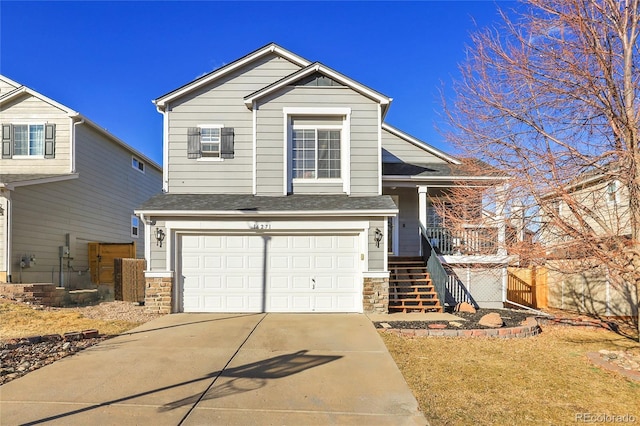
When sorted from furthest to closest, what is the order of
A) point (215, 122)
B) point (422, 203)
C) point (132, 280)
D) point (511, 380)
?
1. point (422, 203)
2. point (132, 280)
3. point (215, 122)
4. point (511, 380)

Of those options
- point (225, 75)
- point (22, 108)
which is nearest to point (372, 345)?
point (225, 75)

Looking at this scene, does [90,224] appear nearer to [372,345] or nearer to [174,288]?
[174,288]

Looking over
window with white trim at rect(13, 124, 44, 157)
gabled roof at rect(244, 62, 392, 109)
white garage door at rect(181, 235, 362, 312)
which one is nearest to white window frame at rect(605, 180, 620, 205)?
white garage door at rect(181, 235, 362, 312)

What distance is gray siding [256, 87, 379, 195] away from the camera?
36.4 feet

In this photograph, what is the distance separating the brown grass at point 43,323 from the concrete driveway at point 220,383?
126cm

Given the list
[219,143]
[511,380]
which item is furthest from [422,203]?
[511,380]

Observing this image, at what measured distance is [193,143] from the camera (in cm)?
1154

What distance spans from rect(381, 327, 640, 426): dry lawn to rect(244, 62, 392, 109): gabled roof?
6.58 meters

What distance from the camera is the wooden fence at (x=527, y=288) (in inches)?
538

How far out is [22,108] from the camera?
14984 millimetres

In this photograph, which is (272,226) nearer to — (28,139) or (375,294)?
(375,294)

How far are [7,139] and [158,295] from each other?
996 cm

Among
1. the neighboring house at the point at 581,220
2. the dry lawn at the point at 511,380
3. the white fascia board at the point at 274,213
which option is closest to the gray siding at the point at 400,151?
the white fascia board at the point at 274,213

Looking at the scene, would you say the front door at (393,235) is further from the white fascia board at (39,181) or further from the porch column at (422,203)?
the white fascia board at (39,181)
